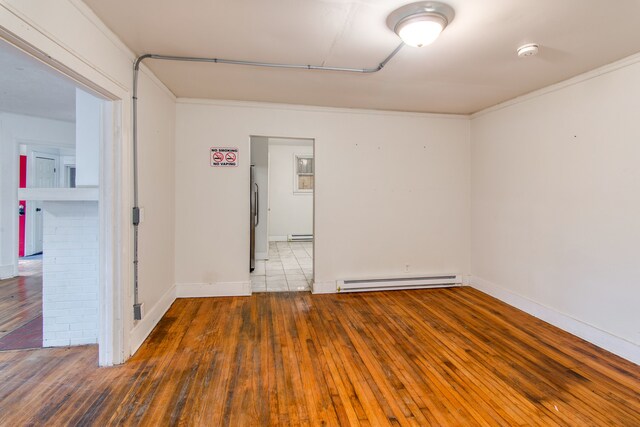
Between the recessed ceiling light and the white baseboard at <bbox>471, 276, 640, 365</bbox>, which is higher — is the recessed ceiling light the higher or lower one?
the higher one

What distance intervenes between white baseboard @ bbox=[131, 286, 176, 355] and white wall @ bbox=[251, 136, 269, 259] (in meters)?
2.58

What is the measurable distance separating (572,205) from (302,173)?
20.9 ft

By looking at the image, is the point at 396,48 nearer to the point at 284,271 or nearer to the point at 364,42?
the point at 364,42

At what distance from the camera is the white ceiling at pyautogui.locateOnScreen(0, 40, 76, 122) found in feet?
10.2

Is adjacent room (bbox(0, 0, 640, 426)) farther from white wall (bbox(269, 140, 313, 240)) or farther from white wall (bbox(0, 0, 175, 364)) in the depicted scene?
white wall (bbox(269, 140, 313, 240))

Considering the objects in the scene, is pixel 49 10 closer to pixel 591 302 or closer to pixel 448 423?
pixel 448 423

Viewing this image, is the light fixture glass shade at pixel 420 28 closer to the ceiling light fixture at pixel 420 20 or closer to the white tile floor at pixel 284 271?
the ceiling light fixture at pixel 420 20

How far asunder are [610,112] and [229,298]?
4185mm

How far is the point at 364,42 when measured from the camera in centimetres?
231

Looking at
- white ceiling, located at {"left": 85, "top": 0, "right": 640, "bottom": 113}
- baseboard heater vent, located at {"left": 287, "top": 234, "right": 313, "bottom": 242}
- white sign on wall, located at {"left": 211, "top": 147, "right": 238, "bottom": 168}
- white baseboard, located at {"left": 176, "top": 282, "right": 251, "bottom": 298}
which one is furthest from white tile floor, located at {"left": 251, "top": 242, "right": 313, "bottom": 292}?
white ceiling, located at {"left": 85, "top": 0, "right": 640, "bottom": 113}

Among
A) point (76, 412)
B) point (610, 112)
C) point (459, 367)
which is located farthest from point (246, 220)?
point (610, 112)

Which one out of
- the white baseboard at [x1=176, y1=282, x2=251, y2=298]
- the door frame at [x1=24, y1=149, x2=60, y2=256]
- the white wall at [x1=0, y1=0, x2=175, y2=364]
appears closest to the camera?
the white wall at [x1=0, y1=0, x2=175, y2=364]

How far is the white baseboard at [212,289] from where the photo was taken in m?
3.82

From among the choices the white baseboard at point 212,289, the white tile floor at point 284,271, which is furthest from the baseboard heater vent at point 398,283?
the white baseboard at point 212,289
